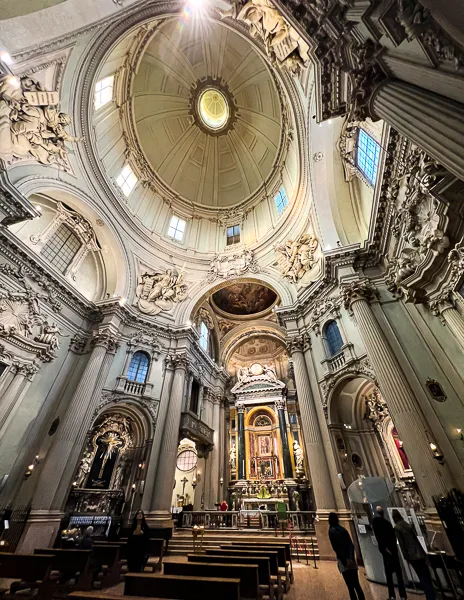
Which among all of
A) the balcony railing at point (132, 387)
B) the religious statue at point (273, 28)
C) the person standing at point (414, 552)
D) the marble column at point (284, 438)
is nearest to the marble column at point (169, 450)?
the balcony railing at point (132, 387)

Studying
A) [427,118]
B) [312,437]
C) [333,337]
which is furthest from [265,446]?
[427,118]

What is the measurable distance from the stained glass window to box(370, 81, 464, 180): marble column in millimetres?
5170

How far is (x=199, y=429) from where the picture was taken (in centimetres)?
1452

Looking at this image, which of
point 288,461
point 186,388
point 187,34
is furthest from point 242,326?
point 187,34

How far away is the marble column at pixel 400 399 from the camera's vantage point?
20.1ft

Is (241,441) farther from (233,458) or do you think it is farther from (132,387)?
(132,387)

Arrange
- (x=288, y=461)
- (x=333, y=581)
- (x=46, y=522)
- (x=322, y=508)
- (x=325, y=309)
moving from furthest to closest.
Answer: (x=288, y=461) < (x=325, y=309) < (x=322, y=508) < (x=46, y=522) < (x=333, y=581)

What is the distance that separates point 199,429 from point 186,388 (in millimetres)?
2506

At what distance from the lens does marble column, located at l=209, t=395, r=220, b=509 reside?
14.5 metres

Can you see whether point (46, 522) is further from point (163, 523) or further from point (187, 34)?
point (187, 34)

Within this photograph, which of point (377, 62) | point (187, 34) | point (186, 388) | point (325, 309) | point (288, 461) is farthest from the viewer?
point (187, 34)

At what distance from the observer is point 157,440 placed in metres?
11.7

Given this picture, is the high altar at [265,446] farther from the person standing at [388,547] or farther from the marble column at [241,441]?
the person standing at [388,547]

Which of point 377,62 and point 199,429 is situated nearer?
point 377,62
